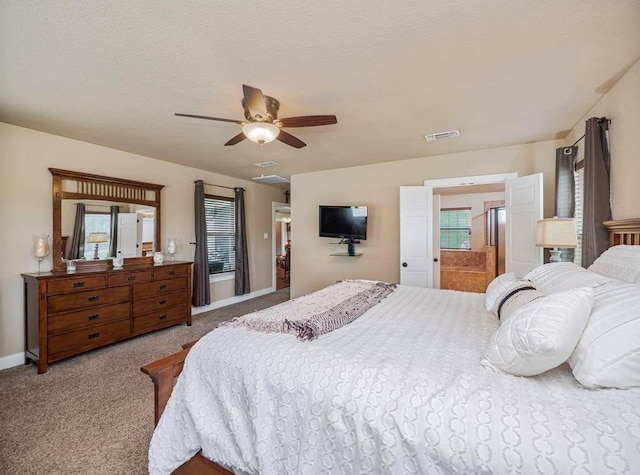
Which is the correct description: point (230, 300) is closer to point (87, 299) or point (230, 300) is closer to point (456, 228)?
point (87, 299)

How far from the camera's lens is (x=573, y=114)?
8.96 ft

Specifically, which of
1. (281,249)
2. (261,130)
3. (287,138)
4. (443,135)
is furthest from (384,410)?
(281,249)

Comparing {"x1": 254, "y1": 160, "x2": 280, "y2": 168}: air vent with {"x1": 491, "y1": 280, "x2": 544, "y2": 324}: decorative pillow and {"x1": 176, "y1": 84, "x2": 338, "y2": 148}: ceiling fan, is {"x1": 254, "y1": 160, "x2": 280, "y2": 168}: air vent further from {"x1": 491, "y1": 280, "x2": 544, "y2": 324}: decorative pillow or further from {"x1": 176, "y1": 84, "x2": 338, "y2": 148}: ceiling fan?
{"x1": 491, "y1": 280, "x2": 544, "y2": 324}: decorative pillow

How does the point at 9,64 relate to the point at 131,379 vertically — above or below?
above

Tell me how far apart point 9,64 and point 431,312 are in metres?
→ 3.38

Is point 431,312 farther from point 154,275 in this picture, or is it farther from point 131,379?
point 154,275

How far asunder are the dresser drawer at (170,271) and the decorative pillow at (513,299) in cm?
385

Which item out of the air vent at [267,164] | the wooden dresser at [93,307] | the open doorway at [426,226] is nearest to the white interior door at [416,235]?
the open doorway at [426,226]

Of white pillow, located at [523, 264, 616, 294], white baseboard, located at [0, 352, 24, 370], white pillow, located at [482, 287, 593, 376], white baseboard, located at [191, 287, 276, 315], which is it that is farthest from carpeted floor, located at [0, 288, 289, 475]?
white pillow, located at [523, 264, 616, 294]

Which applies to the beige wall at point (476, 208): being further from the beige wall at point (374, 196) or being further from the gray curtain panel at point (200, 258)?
the gray curtain panel at point (200, 258)

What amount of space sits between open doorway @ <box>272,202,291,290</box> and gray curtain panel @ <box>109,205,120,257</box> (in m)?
3.22

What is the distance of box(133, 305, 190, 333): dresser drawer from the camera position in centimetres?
355

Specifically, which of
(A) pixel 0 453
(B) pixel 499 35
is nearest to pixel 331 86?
(B) pixel 499 35

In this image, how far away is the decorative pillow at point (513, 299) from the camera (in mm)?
1457
